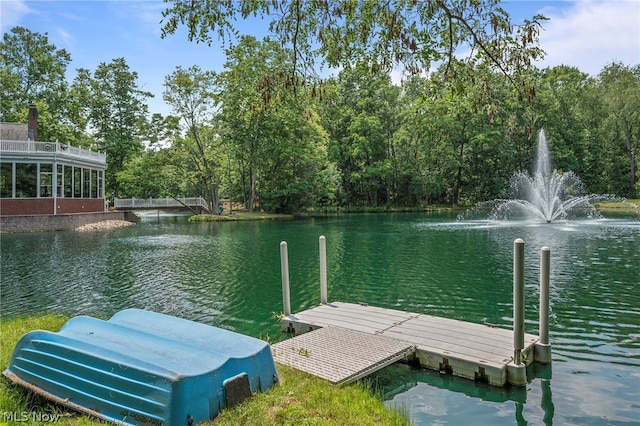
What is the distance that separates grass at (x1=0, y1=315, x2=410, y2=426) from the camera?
381 centimetres

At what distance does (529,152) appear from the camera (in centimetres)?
4788

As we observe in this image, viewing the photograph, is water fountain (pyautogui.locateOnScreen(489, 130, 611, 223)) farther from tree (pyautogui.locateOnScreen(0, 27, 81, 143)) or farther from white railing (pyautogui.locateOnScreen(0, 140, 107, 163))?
tree (pyautogui.locateOnScreen(0, 27, 81, 143))

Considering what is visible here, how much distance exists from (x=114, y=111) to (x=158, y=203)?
10.6 metres

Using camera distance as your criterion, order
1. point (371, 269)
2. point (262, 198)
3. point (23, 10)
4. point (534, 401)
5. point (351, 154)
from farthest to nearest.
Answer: point (351, 154) → point (262, 198) → point (371, 269) → point (23, 10) → point (534, 401)

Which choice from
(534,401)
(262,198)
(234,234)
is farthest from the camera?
(262,198)

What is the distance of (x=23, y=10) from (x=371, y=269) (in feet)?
33.7

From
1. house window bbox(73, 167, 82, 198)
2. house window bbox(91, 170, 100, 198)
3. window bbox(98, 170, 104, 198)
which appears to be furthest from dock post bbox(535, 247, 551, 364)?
window bbox(98, 170, 104, 198)

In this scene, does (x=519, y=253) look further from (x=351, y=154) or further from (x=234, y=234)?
(x=351, y=154)

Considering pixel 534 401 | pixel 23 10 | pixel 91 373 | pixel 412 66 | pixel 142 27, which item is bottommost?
pixel 534 401

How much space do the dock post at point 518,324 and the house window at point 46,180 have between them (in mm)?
29886

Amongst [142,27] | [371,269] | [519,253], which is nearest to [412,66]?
[519,253]
